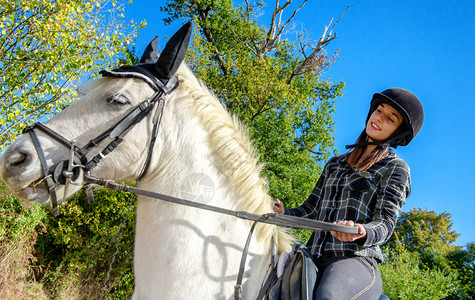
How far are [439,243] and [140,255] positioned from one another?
34.1m

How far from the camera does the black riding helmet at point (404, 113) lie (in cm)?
221

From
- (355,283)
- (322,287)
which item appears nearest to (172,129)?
(322,287)

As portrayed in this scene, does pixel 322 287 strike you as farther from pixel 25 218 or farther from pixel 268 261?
pixel 25 218

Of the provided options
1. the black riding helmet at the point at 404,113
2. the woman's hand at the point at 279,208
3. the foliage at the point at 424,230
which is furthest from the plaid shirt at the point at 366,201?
the foliage at the point at 424,230

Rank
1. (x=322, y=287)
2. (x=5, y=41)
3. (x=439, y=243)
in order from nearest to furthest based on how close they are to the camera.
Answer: (x=322, y=287) < (x=5, y=41) < (x=439, y=243)

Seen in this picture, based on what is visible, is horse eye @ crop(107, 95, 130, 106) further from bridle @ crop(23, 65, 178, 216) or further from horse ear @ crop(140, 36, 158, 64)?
horse ear @ crop(140, 36, 158, 64)

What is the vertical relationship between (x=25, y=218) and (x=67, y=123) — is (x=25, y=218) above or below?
above

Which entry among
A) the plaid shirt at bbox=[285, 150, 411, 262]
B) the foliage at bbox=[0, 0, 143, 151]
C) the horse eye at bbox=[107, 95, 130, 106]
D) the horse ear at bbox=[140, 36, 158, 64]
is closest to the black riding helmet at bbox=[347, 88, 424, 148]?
the plaid shirt at bbox=[285, 150, 411, 262]

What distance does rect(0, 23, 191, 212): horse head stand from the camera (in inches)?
71.7

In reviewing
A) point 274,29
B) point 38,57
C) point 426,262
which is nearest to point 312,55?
point 274,29

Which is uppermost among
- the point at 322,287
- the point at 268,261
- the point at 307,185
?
the point at 268,261

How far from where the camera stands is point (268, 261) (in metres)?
2.14

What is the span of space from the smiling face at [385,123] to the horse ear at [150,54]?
6.16ft

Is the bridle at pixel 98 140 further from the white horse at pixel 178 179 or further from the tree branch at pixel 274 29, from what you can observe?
the tree branch at pixel 274 29
